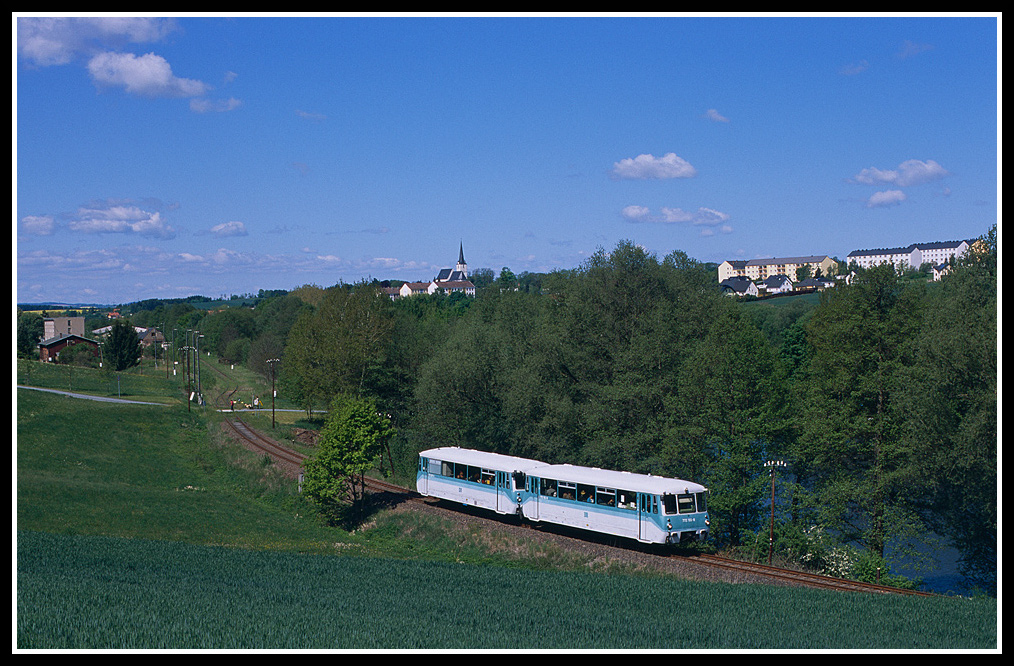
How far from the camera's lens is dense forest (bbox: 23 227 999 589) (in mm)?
28078

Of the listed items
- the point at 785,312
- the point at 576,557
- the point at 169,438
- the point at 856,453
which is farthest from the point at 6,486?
the point at 785,312

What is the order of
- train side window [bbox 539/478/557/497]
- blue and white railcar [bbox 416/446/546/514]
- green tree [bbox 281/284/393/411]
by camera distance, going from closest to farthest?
train side window [bbox 539/478/557/497]
blue and white railcar [bbox 416/446/546/514]
green tree [bbox 281/284/393/411]

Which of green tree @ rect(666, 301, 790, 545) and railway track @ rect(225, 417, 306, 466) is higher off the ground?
green tree @ rect(666, 301, 790, 545)

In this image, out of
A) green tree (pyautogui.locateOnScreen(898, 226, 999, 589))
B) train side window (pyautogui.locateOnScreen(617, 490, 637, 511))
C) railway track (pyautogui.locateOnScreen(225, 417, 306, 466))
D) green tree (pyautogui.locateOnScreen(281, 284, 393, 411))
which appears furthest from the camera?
green tree (pyautogui.locateOnScreen(281, 284, 393, 411))

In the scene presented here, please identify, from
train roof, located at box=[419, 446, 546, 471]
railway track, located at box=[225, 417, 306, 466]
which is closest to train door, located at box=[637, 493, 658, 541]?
train roof, located at box=[419, 446, 546, 471]

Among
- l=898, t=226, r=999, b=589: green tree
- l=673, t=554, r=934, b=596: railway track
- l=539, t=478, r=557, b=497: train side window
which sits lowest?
l=673, t=554, r=934, b=596: railway track

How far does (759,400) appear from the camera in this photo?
35000 millimetres

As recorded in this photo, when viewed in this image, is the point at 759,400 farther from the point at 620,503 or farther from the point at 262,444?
the point at 262,444

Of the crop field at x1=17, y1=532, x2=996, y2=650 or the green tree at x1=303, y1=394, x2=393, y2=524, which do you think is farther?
the green tree at x1=303, y1=394, x2=393, y2=524

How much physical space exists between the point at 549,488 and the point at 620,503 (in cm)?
380

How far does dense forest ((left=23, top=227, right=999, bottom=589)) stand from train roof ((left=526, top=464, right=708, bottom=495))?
5.29m

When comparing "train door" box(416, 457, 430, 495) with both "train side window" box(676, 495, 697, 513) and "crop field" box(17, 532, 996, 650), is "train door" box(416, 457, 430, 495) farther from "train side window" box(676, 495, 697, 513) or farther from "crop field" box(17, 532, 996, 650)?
"train side window" box(676, 495, 697, 513)

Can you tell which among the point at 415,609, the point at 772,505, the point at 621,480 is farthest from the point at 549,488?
the point at 415,609

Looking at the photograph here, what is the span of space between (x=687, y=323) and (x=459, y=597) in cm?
2546
